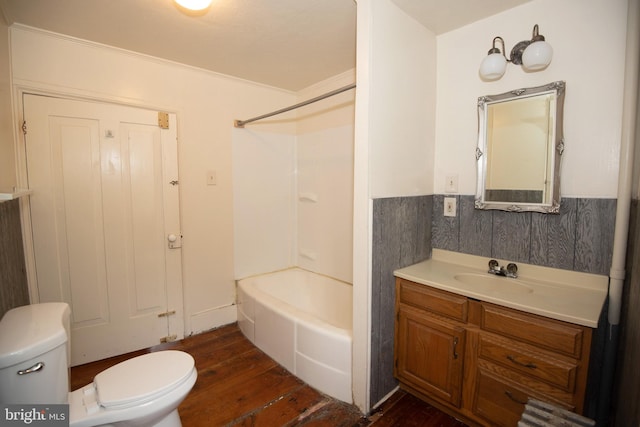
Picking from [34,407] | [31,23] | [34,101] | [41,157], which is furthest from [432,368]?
[31,23]

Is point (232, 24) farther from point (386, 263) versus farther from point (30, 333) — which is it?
point (30, 333)

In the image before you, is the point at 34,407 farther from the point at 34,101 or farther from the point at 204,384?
the point at 34,101

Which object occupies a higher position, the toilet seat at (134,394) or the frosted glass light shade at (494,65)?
the frosted glass light shade at (494,65)

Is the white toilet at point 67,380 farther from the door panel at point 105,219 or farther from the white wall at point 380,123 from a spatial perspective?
the white wall at point 380,123

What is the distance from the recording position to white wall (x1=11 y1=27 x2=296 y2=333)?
6.28 ft

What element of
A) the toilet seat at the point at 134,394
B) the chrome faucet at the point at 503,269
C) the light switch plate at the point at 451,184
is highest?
the light switch plate at the point at 451,184

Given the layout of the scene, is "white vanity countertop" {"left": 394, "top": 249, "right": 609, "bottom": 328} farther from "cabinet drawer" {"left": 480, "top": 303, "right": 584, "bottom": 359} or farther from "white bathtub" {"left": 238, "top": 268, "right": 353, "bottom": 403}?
"white bathtub" {"left": 238, "top": 268, "right": 353, "bottom": 403}

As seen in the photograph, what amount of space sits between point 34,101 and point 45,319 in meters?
1.55

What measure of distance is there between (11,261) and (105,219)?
63 cm

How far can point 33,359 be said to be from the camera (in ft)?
3.54

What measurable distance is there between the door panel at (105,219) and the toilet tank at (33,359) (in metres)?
0.92

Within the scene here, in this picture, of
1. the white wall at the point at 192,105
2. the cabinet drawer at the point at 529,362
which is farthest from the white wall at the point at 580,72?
the white wall at the point at 192,105

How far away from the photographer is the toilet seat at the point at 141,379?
120 centimetres

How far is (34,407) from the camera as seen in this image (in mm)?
1093
